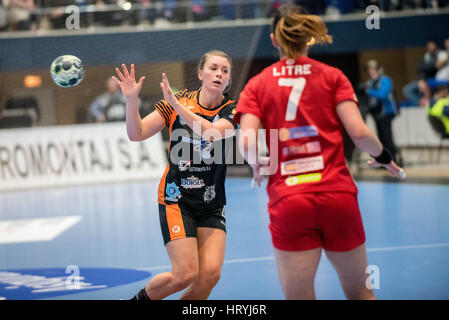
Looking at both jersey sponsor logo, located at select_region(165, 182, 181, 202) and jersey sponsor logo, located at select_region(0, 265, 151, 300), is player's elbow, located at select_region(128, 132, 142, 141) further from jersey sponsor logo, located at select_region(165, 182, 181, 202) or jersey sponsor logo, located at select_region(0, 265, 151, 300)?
jersey sponsor logo, located at select_region(0, 265, 151, 300)

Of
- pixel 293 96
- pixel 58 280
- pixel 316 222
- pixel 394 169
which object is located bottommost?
pixel 58 280

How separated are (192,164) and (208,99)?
474 millimetres

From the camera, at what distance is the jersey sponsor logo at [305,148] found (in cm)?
329

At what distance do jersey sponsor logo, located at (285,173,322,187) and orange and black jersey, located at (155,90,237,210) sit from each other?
132cm

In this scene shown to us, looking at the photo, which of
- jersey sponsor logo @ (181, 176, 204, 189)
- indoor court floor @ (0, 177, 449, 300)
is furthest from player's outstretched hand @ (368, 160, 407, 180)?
indoor court floor @ (0, 177, 449, 300)

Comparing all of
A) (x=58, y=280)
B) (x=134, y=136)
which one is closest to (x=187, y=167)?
(x=134, y=136)

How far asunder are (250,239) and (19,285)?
3153mm

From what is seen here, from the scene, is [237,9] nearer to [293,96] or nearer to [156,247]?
[156,247]

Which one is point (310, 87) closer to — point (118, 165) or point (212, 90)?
point (212, 90)

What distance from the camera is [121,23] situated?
20484 mm

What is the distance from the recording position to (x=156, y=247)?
27.0 feet

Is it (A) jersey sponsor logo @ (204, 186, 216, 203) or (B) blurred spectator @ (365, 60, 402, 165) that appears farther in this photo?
(B) blurred spectator @ (365, 60, 402, 165)

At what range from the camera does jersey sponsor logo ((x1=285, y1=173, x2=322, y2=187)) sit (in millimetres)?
3277
